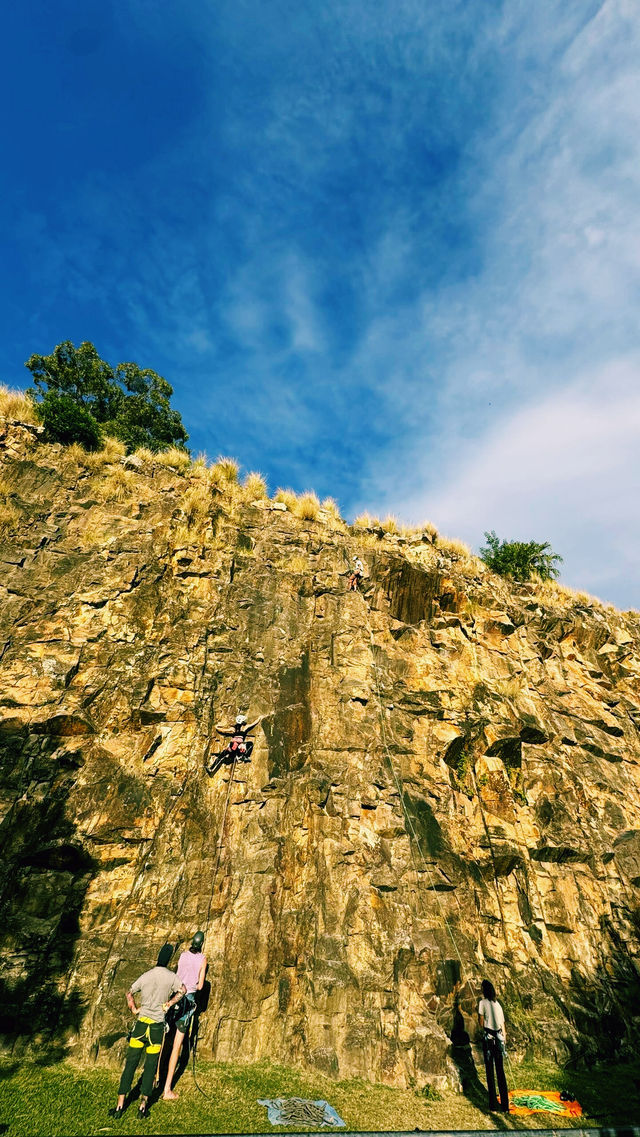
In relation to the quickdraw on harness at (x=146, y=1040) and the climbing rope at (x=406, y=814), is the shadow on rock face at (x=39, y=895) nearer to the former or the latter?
the quickdraw on harness at (x=146, y=1040)

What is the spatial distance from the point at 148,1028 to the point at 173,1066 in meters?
1.11

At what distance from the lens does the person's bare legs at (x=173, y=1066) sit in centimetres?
699

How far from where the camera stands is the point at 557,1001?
1048 centimetres

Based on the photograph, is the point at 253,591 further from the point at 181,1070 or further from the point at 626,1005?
the point at 626,1005

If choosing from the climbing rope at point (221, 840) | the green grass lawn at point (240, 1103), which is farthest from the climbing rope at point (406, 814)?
the climbing rope at point (221, 840)

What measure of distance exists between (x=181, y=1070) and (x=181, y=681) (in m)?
7.02

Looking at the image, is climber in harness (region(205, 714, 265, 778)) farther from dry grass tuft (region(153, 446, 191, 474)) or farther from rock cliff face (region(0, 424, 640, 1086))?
dry grass tuft (region(153, 446, 191, 474))

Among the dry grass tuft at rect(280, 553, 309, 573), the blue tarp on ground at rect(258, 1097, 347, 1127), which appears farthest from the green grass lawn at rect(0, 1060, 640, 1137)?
the dry grass tuft at rect(280, 553, 309, 573)

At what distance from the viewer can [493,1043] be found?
817 centimetres

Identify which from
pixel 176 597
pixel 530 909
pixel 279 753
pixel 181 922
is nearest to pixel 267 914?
pixel 181 922

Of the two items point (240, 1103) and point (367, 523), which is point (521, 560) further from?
point (240, 1103)

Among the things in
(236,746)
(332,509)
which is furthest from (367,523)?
(236,746)

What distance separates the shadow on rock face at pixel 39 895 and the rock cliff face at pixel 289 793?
0.12ft

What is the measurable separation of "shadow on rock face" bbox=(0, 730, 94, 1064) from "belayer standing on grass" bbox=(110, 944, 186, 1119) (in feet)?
6.40
